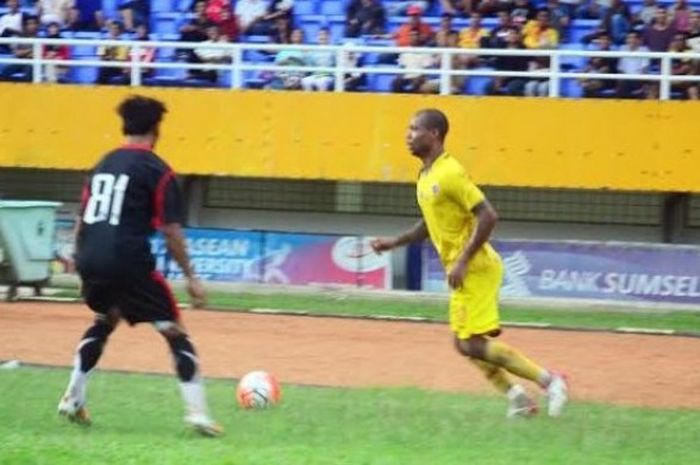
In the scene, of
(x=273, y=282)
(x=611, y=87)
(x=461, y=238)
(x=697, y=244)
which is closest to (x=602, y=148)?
(x=611, y=87)

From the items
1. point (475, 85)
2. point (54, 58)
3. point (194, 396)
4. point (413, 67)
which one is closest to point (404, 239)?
point (194, 396)

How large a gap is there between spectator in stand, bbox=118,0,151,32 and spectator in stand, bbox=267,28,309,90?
2.63 metres

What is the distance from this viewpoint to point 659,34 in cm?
2262

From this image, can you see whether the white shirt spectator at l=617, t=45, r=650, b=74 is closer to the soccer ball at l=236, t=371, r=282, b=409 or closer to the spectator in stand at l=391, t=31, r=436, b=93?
the spectator in stand at l=391, t=31, r=436, b=93

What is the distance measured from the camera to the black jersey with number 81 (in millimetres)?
9461

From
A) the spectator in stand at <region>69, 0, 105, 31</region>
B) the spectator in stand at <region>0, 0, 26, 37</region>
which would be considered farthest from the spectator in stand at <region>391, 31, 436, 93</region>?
the spectator in stand at <region>0, 0, 26, 37</region>

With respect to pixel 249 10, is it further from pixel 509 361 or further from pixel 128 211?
pixel 128 211

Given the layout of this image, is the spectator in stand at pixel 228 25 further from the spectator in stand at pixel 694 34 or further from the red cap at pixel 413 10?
the spectator in stand at pixel 694 34

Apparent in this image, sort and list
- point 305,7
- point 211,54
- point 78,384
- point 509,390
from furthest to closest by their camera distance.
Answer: point 305,7, point 211,54, point 509,390, point 78,384

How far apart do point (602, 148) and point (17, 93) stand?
8677mm

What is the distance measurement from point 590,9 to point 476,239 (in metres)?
14.6

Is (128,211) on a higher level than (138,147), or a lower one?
lower

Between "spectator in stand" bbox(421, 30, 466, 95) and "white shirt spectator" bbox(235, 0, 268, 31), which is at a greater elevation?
"white shirt spectator" bbox(235, 0, 268, 31)

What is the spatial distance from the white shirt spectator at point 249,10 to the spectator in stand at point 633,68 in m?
5.47
